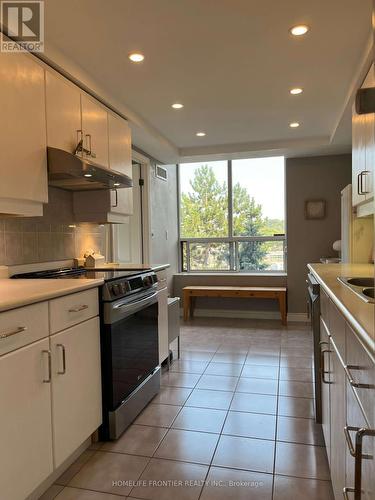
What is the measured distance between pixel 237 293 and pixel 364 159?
3.02 metres

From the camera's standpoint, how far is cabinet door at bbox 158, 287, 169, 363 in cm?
303

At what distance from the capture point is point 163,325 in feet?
10.2

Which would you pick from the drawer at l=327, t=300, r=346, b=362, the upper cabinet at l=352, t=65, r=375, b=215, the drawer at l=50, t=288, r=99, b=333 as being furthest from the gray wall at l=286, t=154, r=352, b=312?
the drawer at l=50, t=288, r=99, b=333

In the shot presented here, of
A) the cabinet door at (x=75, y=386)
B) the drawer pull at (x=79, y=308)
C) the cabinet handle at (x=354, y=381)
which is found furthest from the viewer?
the drawer pull at (x=79, y=308)

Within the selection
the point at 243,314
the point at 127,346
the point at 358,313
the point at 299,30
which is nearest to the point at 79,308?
the point at 127,346

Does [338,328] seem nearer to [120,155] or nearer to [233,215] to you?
[120,155]

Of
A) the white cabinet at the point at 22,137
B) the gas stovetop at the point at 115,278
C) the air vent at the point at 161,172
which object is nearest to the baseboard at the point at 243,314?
the air vent at the point at 161,172

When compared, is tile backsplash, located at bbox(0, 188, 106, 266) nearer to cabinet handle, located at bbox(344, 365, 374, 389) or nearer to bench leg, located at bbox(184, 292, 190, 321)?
cabinet handle, located at bbox(344, 365, 374, 389)

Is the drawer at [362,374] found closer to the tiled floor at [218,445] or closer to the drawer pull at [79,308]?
the tiled floor at [218,445]

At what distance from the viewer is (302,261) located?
528 cm

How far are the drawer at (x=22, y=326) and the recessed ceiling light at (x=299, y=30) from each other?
2072 millimetres

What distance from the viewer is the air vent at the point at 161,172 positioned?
5.02 m

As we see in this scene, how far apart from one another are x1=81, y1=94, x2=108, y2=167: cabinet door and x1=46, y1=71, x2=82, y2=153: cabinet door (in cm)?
8

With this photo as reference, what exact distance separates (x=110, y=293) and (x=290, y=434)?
134 centimetres
